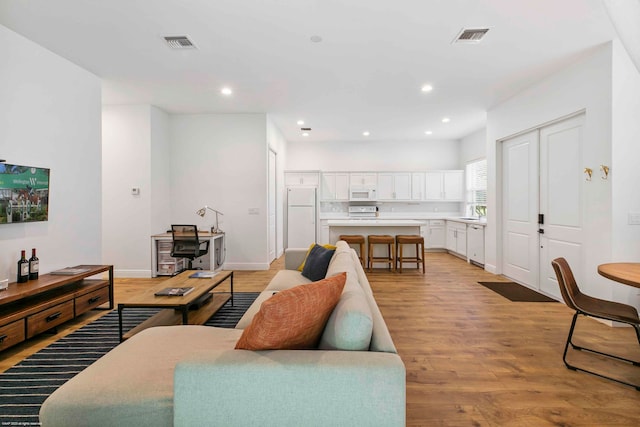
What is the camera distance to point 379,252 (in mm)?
5961

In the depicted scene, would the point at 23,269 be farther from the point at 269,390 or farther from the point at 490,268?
the point at 490,268

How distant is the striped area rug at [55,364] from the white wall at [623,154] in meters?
4.07

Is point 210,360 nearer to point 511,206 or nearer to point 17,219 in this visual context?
point 17,219

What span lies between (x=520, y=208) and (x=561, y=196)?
830 millimetres

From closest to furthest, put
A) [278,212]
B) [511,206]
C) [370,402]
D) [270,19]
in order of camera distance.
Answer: [370,402], [270,19], [511,206], [278,212]

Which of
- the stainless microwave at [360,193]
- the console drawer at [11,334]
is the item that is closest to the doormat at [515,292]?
the stainless microwave at [360,193]

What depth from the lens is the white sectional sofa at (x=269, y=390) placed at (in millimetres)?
1137

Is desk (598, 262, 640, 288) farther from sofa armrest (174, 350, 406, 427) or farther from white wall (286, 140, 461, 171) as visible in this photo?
white wall (286, 140, 461, 171)

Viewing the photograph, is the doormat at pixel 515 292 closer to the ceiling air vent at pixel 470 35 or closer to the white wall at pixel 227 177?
the ceiling air vent at pixel 470 35

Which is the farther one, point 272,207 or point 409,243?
point 272,207

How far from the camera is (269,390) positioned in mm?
1156

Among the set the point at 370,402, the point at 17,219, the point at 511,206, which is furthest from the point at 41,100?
the point at 511,206

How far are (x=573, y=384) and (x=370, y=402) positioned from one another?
194 centimetres

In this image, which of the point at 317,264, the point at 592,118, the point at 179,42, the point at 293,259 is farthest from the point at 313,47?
the point at 592,118
